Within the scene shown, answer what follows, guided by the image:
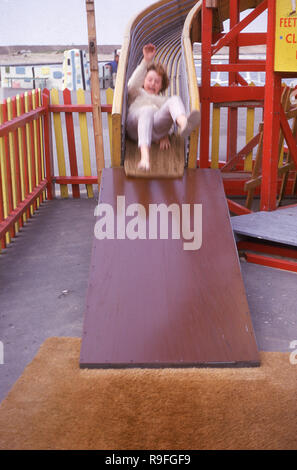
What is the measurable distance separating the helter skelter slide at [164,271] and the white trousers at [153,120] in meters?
0.13

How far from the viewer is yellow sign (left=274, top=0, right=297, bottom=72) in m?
4.50

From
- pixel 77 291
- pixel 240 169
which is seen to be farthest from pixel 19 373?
pixel 240 169

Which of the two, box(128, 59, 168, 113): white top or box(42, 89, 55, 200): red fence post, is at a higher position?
box(128, 59, 168, 113): white top

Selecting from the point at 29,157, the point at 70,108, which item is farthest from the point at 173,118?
the point at 70,108

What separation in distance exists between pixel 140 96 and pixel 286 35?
4.52ft

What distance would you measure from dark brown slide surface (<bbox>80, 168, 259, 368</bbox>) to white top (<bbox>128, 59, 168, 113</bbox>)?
54.9 inches

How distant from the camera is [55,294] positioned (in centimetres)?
393

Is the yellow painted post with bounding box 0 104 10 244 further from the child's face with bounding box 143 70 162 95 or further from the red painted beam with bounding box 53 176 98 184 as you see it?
the red painted beam with bounding box 53 176 98 184

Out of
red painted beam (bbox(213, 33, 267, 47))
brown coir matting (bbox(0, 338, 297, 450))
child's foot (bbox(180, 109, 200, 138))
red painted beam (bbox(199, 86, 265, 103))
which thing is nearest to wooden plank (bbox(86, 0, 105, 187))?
red painted beam (bbox(199, 86, 265, 103))

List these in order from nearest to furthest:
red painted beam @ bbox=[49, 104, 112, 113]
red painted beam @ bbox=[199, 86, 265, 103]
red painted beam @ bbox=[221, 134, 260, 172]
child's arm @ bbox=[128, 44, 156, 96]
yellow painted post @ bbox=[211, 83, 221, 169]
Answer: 1. child's arm @ bbox=[128, 44, 156, 96]
2. red painted beam @ bbox=[199, 86, 265, 103]
3. red painted beam @ bbox=[221, 134, 260, 172]
4. red painted beam @ bbox=[49, 104, 112, 113]
5. yellow painted post @ bbox=[211, 83, 221, 169]

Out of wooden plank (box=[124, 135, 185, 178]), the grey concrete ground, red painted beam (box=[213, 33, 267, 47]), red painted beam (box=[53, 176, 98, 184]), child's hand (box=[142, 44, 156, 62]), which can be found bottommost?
the grey concrete ground

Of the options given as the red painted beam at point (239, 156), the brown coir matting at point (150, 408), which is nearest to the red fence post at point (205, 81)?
the red painted beam at point (239, 156)

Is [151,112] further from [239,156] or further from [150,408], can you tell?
[150,408]
